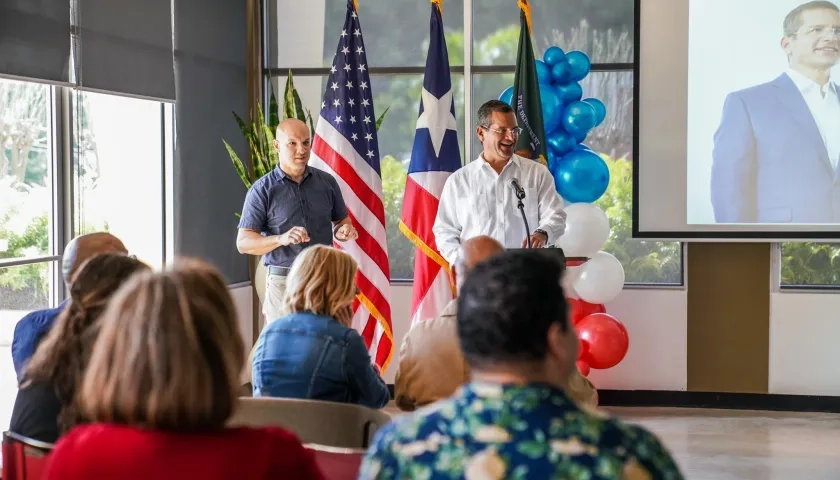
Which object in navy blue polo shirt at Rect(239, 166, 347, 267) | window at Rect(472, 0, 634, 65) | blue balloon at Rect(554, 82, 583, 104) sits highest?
window at Rect(472, 0, 634, 65)

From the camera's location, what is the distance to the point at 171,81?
18.2ft

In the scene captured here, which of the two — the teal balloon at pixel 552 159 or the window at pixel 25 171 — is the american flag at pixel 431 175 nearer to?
the teal balloon at pixel 552 159

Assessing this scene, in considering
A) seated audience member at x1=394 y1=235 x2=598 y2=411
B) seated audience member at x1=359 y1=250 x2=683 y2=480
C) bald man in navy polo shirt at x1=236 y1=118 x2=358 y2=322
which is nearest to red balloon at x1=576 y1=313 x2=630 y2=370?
bald man in navy polo shirt at x1=236 y1=118 x2=358 y2=322

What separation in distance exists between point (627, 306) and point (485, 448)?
17.4ft

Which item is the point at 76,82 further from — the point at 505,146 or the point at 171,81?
the point at 505,146

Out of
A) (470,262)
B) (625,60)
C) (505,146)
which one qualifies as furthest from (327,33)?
(470,262)

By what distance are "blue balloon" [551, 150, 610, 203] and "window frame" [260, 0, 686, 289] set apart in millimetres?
593

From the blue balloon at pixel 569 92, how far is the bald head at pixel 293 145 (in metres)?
1.85

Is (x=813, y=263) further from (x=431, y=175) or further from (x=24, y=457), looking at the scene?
→ (x=24, y=457)

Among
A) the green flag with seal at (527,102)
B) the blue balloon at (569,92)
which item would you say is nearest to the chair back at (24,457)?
the green flag with seal at (527,102)

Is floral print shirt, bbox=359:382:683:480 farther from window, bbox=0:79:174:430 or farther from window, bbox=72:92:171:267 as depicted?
window, bbox=72:92:171:267

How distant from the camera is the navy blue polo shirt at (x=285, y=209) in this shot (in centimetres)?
464

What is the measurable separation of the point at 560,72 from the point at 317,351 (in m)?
3.75

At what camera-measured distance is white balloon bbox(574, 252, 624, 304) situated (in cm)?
576
